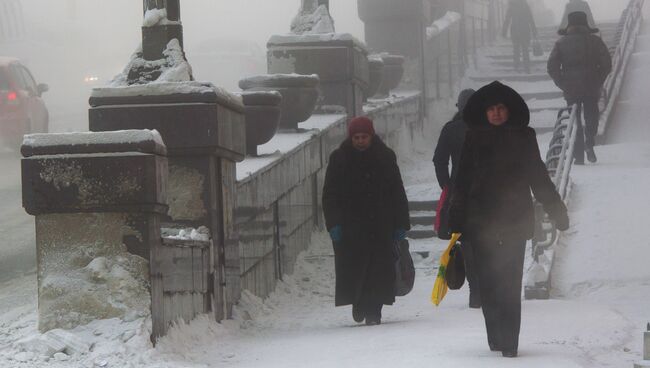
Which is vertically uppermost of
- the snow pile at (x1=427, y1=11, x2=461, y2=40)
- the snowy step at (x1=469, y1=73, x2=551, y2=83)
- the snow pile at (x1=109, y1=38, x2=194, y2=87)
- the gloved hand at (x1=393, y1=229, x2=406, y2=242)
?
the snow pile at (x1=109, y1=38, x2=194, y2=87)

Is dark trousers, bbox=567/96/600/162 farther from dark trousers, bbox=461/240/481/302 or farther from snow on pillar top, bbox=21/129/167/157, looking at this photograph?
snow on pillar top, bbox=21/129/167/157

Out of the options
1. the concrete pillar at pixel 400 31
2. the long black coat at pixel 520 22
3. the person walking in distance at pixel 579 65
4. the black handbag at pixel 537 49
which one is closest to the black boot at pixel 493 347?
the person walking in distance at pixel 579 65

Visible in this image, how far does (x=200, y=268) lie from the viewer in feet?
32.1

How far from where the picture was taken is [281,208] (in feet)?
42.9

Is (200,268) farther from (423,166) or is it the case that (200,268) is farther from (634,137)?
(634,137)

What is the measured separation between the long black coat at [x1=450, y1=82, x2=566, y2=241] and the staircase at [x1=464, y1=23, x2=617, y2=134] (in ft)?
51.3

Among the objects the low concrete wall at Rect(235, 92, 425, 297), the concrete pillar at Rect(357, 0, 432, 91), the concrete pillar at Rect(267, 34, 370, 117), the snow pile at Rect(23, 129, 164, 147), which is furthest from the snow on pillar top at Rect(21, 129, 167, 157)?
the concrete pillar at Rect(357, 0, 432, 91)

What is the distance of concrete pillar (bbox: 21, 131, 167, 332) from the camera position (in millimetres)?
8422

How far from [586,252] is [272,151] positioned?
9.86ft

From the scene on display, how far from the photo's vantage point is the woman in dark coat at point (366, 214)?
11.0 metres

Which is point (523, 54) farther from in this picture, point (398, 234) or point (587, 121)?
point (398, 234)

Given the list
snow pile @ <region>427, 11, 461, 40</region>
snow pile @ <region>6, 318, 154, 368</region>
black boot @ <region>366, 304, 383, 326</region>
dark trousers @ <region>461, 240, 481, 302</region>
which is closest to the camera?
snow pile @ <region>6, 318, 154, 368</region>

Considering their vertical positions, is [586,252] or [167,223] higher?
[167,223]

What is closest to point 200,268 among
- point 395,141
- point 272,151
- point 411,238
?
point 272,151
